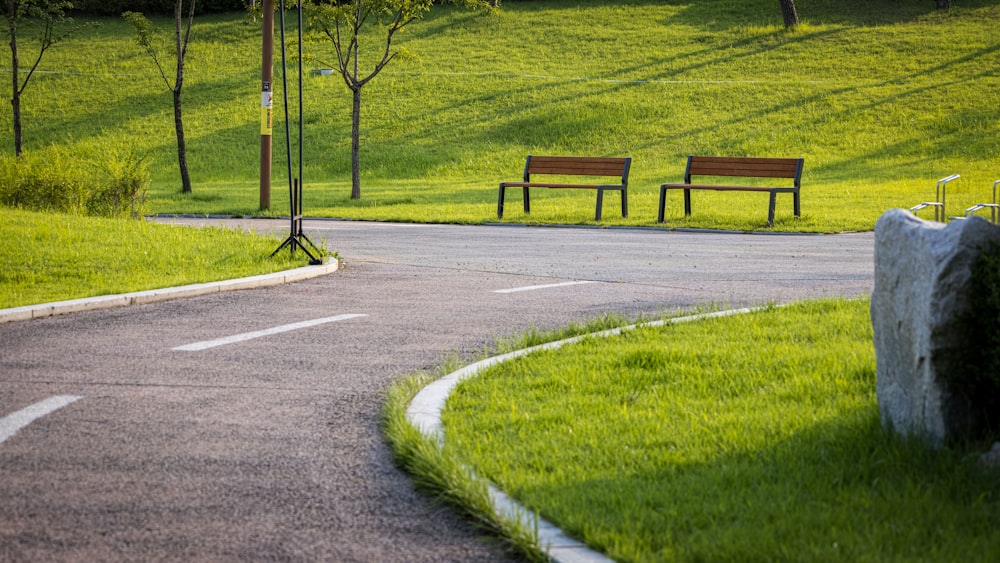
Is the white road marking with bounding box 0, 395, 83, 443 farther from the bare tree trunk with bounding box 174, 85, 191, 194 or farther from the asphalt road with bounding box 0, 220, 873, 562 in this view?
the bare tree trunk with bounding box 174, 85, 191, 194

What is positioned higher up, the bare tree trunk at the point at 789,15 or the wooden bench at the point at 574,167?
the bare tree trunk at the point at 789,15

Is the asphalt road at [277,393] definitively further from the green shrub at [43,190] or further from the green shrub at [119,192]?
the green shrub at [43,190]

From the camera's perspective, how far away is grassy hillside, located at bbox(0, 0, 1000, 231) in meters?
30.1

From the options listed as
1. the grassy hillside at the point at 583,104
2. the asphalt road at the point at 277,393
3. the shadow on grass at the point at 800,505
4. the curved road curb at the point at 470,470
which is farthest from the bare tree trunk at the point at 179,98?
the shadow on grass at the point at 800,505

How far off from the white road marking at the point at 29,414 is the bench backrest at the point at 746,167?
14.4 m

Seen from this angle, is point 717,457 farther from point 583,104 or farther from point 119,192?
point 583,104

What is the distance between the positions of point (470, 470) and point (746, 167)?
15.7 meters

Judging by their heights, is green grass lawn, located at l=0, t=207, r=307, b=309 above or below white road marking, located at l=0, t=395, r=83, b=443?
above

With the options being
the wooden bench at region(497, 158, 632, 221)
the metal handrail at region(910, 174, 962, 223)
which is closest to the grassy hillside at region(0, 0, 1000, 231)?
the wooden bench at region(497, 158, 632, 221)

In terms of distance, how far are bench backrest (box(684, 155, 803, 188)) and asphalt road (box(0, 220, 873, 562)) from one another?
593 cm

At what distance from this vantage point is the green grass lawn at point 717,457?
3.73m

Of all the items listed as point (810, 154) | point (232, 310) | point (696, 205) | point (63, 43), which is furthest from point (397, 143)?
point (232, 310)

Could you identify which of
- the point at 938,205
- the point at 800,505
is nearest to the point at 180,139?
the point at 938,205

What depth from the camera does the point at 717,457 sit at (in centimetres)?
465
